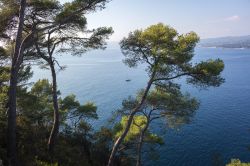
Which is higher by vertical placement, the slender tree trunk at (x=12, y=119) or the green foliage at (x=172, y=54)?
the green foliage at (x=172, y=54)

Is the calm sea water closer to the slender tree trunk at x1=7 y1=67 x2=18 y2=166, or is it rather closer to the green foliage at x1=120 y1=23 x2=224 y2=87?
the green foliage at x1=120 y1=23 x2=224 y2=87

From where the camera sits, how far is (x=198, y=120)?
138 feet

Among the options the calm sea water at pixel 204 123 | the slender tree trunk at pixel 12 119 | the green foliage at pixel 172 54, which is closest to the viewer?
the slender tree trunk at pixel 12 119

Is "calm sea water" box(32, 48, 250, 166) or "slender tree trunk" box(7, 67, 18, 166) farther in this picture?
"calm sea water" box(32, 48, 250, 166)

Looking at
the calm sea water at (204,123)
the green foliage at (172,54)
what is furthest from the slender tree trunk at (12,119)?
the calm sea water at (204,123)

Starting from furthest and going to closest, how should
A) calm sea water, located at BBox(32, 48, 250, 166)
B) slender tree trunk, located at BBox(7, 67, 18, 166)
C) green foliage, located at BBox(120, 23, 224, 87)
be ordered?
1. calm sea water, located at BBox(32, 48, 250, 166)
2. green foliage, located at BBox(120, 23, 224, 87)
3. slender tree trunk, located at BBox(7, 67, 18, 166)

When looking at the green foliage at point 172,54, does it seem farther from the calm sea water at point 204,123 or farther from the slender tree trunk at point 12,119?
the calm sea water at point 204,123

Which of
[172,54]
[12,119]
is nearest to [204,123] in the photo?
[172,54]

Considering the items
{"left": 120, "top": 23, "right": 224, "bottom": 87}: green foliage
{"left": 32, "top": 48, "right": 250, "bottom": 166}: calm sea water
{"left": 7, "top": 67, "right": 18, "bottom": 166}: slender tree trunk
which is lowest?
{"left": 32, "top": 48, "right": 250, "bottom": 166}: calm sea water

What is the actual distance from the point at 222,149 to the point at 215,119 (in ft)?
35.5

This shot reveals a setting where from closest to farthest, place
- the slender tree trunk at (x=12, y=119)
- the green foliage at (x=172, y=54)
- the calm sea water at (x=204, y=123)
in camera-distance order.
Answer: the slender tree trunk at (x=12, y=119) → the green foliage at (x=172, y=54) → the calm sea water at (x=204, y=123)

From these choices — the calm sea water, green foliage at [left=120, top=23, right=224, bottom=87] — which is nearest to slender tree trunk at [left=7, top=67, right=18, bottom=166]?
green foliage at [left=120, top=23, right=224, bottom=87]

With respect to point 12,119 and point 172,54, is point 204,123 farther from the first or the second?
point 12,119

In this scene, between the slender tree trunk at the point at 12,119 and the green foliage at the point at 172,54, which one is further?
the green foliage at the point at 172,54
